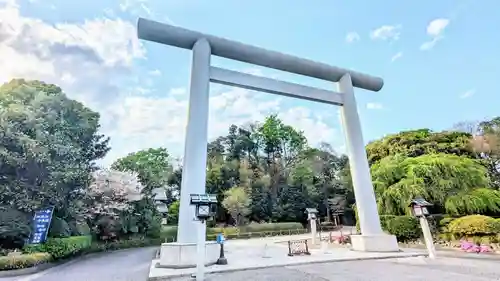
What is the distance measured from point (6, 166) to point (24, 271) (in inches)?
156

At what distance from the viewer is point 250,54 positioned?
8195mm

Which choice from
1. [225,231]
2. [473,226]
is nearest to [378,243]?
[473,226]

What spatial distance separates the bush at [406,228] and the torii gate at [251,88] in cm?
286

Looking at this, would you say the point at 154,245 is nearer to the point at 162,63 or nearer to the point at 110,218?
the point at 110,218

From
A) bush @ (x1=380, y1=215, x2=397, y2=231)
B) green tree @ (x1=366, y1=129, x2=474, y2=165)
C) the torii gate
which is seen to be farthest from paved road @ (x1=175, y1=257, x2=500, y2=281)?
green tree @ (x1=366, y1=129, x2=474, y2=165)

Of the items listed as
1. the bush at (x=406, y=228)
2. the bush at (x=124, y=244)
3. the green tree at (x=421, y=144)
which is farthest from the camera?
the green tree at (x=421, y=144)

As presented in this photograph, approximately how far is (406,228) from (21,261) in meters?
12.7

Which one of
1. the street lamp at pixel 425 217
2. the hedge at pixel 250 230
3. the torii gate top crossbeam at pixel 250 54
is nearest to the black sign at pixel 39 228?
the torii gate top crossbeam at pixel 250 54

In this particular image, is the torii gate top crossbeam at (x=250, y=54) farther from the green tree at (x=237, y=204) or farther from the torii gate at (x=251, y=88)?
the green tree at (x=237, y=204)

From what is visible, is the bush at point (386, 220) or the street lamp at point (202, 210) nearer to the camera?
the street lamp at point (202, 210)

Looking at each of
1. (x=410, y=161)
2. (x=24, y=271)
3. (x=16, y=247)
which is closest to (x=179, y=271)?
(x=24, y=271)

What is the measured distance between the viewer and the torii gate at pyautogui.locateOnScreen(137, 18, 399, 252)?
6.52 meters

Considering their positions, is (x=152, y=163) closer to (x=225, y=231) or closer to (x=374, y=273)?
(x=225, y=231)

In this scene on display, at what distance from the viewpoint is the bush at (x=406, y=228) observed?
10414 millimetres
